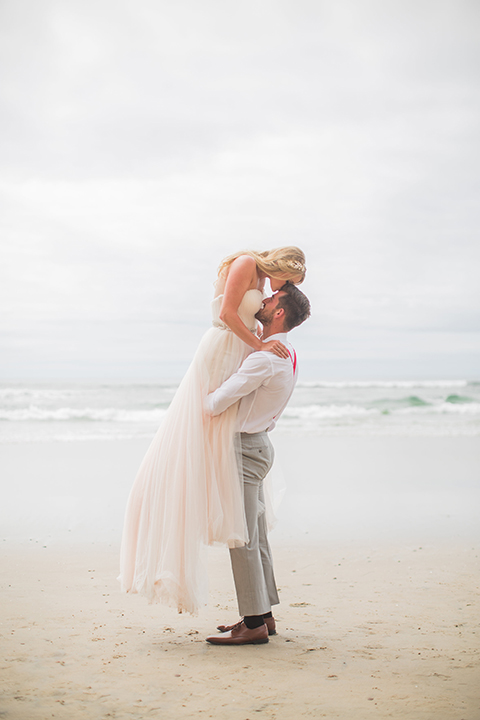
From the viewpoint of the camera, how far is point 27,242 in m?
26.8

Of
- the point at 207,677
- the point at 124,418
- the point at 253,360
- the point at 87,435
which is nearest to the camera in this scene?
the point at 207,677

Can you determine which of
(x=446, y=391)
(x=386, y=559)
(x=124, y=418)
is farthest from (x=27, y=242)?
(x=386, y=559)

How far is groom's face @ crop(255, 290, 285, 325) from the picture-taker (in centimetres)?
307

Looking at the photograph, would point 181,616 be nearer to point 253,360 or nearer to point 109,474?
point 253,360

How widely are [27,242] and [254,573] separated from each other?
2712 centimetres

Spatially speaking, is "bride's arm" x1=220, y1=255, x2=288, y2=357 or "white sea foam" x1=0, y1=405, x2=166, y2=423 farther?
"white sea foam" x1=0, y1=405, x2=166, y2=423

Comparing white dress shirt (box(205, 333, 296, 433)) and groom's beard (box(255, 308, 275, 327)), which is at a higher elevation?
groom's beard (box(255, 308, 275, 327))

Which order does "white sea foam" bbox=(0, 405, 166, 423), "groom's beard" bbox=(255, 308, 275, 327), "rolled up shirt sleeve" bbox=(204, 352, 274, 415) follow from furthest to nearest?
1. "white sea foam" bbox=(0, 405, 166, 423)
2. "groom's beard" bbox=(255, 308, 275, 327)
3. "rolled up shirt sleeve" bbox=(204, 352, 274, 415)

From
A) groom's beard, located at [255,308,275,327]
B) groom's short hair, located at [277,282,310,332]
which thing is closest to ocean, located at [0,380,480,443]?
groom's beard, located at [255,308,275,327]

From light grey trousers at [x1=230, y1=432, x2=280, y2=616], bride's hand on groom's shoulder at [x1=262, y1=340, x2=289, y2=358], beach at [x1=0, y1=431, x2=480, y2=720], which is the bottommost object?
beach at [x1=0, y1=431, x2=480, y2=720]

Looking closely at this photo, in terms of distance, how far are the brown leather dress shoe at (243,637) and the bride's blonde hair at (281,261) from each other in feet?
6.45

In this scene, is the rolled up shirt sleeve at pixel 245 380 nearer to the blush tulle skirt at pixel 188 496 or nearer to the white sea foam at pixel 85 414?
the blush tulle skirt at pixel 188 496

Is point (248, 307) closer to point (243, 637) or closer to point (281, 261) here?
point (281, 261)

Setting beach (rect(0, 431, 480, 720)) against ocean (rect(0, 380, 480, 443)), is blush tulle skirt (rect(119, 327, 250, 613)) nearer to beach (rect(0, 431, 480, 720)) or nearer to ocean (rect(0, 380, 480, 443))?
beach (rect(0, 431, 480, 720))
